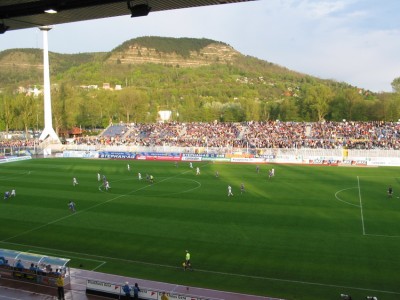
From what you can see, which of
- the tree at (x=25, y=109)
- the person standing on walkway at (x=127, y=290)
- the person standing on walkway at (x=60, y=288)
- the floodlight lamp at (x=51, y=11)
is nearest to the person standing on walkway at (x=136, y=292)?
the person standing on walkway at (x=127, y=290)

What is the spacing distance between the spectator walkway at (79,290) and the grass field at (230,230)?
71 cm

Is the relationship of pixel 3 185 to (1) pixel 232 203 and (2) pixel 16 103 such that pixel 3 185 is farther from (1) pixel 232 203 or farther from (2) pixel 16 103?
(2) pixel 16 103

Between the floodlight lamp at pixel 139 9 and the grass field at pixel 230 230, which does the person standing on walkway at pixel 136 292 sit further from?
the floodlight lamp at pixel 139 9

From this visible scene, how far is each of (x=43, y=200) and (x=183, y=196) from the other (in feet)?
39.6

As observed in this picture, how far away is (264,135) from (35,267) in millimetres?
57260

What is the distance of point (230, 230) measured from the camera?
84.6 feet

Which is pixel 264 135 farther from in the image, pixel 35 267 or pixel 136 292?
pixel 136 292

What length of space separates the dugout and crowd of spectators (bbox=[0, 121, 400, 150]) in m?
50.1

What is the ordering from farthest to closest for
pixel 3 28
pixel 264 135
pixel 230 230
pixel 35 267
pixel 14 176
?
1. pixel 264 135
2. pixel 14 176
3. pixel 230 230
4. pixel 35 267
5. pixel 3 28

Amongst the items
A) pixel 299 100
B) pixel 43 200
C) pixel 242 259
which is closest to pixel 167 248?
pixel 242 259

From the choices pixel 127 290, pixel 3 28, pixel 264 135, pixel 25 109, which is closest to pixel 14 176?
pixel 127 290

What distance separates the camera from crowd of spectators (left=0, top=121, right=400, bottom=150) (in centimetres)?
6525

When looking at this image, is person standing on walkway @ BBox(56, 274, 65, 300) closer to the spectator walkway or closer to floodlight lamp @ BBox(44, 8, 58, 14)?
the spectator walkway

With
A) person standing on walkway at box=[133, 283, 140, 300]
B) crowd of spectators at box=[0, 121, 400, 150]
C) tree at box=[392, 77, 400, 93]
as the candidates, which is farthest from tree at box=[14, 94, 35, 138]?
person standing on walkway at box=[133, 283, 140, 300]
